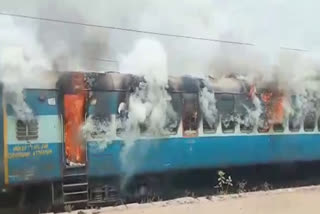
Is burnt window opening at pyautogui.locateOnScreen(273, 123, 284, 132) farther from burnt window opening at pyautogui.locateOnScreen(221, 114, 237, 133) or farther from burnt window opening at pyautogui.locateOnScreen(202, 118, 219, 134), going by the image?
burnt window opening at pyautogui.locateOnScreen(202, 118, 219, 134)

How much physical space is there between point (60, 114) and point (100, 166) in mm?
1321

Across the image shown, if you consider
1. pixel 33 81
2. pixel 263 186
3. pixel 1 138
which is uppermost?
pixel 33 81

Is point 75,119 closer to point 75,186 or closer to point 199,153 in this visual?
point 75,186

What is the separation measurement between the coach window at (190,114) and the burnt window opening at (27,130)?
3373mm

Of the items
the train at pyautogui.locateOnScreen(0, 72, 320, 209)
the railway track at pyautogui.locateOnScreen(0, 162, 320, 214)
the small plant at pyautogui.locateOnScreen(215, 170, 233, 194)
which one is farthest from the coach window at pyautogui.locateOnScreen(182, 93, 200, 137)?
the small plant at pyautogui.locateOnScreen(215, 170, 233, 194)

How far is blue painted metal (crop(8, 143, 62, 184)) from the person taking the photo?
11.0 metres

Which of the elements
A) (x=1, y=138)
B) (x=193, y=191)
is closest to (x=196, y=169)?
(x=193, y=191)

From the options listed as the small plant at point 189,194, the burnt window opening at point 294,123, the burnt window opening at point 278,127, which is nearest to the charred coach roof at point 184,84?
the small plant at point 189,194

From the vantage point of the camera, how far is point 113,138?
12.2m

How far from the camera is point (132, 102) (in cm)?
1251

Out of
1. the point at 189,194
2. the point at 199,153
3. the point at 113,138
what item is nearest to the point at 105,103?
the point at 113,138

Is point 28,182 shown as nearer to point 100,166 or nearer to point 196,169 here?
point 100,166

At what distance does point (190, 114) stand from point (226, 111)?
1.15m

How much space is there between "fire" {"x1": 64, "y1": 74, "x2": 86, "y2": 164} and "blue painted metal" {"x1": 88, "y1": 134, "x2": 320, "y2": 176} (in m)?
0.25
